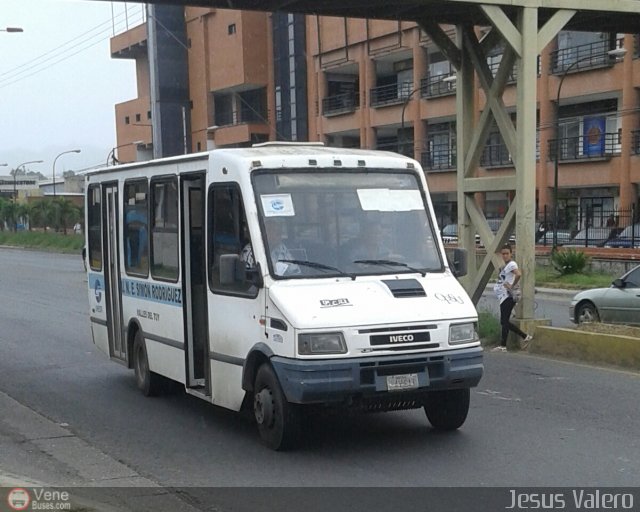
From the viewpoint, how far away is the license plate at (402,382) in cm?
741

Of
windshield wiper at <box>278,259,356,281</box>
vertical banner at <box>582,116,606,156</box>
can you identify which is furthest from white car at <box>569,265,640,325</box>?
vertical banner at <box>582,116,606,156</box>

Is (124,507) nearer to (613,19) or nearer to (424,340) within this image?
(424,340)

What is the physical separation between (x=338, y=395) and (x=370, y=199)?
206 cm

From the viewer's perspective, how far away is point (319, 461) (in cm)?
756

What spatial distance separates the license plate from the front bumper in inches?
1.0

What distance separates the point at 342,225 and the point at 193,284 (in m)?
1.94

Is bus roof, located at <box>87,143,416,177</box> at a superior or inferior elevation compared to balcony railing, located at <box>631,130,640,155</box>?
inferior

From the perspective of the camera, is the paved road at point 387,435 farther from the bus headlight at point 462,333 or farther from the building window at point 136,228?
the building window at point 136,228

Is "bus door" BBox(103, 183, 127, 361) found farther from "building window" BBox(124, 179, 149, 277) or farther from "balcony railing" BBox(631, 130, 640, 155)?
"balcony railing" BBox(631, 130, 640, 155)

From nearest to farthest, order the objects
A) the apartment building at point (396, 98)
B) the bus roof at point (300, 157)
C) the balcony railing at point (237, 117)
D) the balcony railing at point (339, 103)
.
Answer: the bus roof at point (300, 157) < the apartment building at point (396, 98) < the balcony railing at point (339, 103) < the balcony railing at point (237, 117)

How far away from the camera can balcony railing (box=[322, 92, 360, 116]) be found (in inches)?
2281

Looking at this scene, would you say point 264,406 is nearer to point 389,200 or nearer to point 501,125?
point 389,200

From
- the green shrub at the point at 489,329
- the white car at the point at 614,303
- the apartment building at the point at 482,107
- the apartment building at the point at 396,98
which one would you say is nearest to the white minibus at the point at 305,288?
the green shrub at the point at 489,329

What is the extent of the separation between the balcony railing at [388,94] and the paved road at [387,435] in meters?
42.7
